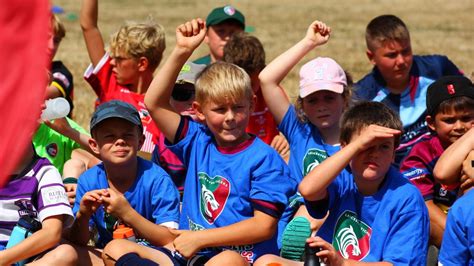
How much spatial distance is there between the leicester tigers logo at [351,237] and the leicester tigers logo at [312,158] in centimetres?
84

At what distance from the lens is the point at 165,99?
497cm

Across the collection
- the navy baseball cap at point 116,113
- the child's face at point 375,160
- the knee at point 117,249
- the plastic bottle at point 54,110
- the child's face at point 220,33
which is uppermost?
the child's face at point 220,33

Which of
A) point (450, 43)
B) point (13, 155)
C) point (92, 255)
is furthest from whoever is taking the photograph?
point (450, 43)

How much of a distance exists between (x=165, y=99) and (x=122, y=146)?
33cm

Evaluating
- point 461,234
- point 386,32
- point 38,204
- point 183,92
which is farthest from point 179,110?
point 461,234

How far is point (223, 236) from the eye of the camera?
460 cm

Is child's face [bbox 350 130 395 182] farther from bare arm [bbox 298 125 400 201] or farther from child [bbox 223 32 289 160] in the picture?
child [bbox 223 32 289 160]

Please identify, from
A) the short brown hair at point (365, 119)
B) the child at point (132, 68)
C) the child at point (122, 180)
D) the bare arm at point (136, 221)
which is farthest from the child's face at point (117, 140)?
the child at point (132, 68)

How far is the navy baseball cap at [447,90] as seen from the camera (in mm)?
5176

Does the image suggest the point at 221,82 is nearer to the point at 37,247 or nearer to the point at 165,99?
the point at 165,99

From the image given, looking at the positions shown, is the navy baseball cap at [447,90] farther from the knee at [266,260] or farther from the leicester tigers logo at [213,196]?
the knee at [266,260]

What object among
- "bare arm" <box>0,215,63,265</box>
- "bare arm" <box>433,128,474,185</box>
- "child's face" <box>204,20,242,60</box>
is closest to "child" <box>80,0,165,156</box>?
"child's face" <box>204,20,242,60</box>

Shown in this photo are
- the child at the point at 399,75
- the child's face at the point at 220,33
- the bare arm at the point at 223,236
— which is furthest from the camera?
the child's face at the point at 220,33

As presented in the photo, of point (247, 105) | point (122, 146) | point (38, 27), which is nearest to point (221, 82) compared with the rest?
point (247, 105)
